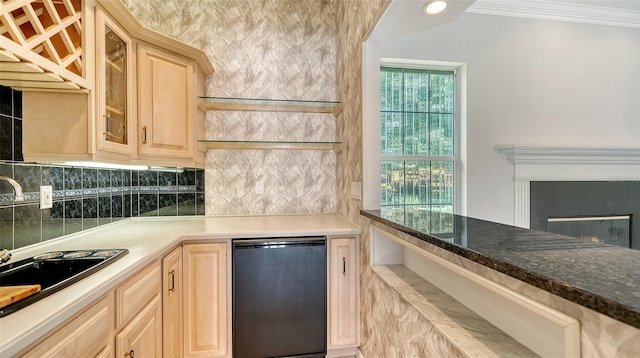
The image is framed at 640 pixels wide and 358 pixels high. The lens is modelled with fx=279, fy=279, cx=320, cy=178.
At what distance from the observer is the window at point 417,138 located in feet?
8.52

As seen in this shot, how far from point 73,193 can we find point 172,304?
889mm

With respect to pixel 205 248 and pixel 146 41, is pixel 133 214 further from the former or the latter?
pixel 146 41

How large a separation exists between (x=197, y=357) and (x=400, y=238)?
155cm

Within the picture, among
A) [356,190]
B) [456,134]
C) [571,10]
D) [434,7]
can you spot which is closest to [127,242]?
[356,190]

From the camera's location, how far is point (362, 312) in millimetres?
1911

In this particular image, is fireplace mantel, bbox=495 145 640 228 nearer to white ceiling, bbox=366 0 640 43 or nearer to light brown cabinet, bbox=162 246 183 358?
white ceiling, bbox=366 0 640 43

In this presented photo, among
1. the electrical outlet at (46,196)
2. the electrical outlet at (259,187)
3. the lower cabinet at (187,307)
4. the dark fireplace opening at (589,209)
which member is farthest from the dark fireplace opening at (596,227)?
the electrical outlet at (46,196)

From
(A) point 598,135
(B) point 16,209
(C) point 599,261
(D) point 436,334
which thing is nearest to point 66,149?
(B) point 16,209

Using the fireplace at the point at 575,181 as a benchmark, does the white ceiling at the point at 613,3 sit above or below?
above

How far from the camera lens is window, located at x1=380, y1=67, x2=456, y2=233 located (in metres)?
2.60

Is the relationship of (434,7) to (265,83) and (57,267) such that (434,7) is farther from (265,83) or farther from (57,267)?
(57,267)

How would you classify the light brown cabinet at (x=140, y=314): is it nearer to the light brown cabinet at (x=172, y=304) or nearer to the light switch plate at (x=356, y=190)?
the light brown cabinet at (x=172, y=304)

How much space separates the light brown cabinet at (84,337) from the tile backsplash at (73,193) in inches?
28.1

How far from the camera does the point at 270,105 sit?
2.55m
